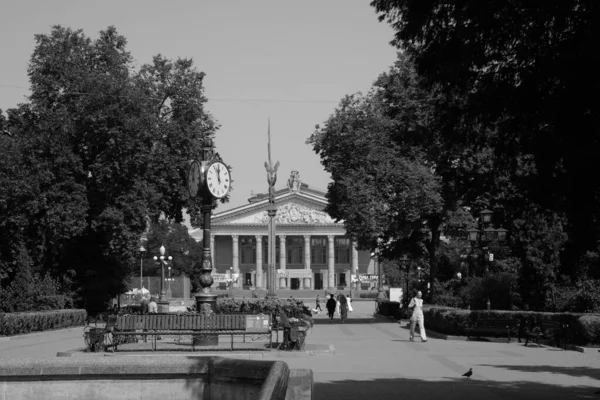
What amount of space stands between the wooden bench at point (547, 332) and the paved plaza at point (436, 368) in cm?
63

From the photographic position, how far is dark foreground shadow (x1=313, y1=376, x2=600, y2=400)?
579 inches

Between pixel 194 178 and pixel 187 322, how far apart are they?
3.79 meters

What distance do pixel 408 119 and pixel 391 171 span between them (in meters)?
2.97

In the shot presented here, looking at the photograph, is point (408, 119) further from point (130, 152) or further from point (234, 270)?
point (234, 270)

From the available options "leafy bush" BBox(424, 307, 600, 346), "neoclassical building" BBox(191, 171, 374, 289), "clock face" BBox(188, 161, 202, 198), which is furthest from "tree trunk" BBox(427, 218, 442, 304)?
"neoclassical building" BBox(191, 171, 374, 289)

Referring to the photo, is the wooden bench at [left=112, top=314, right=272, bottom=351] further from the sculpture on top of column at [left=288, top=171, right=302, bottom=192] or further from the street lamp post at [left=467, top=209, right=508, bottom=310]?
the sculpture on top of column at [left=288, top=171, right=302, bottom=192]

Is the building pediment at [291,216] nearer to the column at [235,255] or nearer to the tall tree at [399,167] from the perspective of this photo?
the column at [235,255]

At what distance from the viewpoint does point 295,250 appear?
156750 millimetres

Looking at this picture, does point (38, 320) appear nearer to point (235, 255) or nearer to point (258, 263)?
point (235, 255)

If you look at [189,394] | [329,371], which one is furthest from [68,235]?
[189,394]

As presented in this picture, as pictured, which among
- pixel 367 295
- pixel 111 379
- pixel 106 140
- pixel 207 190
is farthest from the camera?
pixel 367 295

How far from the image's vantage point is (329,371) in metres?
19.5

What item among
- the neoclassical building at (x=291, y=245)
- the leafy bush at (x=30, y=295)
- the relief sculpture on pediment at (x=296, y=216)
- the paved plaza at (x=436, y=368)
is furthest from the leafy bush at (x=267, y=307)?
the relief sculpture on pediment at (x=296, y=216)

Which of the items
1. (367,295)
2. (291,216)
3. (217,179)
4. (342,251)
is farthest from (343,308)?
(342,251)
